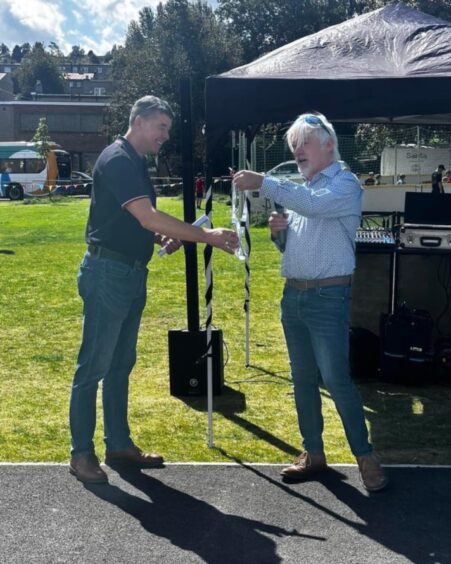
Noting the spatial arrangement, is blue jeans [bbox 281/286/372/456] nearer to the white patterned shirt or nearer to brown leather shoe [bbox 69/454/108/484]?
the white patterned shirt

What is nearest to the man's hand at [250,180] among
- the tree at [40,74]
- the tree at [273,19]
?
the tree at [273,19]

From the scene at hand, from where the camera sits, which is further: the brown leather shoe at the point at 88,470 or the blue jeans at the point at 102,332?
the brown leather shoe at the point at 88,470

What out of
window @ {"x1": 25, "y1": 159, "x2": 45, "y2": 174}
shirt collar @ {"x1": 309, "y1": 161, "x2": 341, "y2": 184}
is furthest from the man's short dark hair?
window @ {"x1": 25, "y1": 159, "x2": 45, "y2": 174}

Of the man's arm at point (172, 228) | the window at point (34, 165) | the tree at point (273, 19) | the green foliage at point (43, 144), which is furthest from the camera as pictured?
the tree at point (273, 19)

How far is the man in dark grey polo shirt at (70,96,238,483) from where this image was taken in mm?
3879

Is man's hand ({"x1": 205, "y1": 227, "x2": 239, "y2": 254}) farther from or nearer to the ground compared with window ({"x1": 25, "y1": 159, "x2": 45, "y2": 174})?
farther from the ground

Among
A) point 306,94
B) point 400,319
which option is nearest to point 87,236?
point 306,94

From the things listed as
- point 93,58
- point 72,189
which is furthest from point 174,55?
point 93,58

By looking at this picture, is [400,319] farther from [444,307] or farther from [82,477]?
[82,477]

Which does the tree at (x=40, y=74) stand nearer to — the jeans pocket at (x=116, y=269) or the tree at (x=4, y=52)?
the tree at (x=4, y=52)

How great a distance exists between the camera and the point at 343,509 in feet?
12.7

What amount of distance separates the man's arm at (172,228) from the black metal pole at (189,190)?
1498mm

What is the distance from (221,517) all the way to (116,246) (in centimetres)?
147

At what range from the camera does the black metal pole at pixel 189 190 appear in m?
5.37
